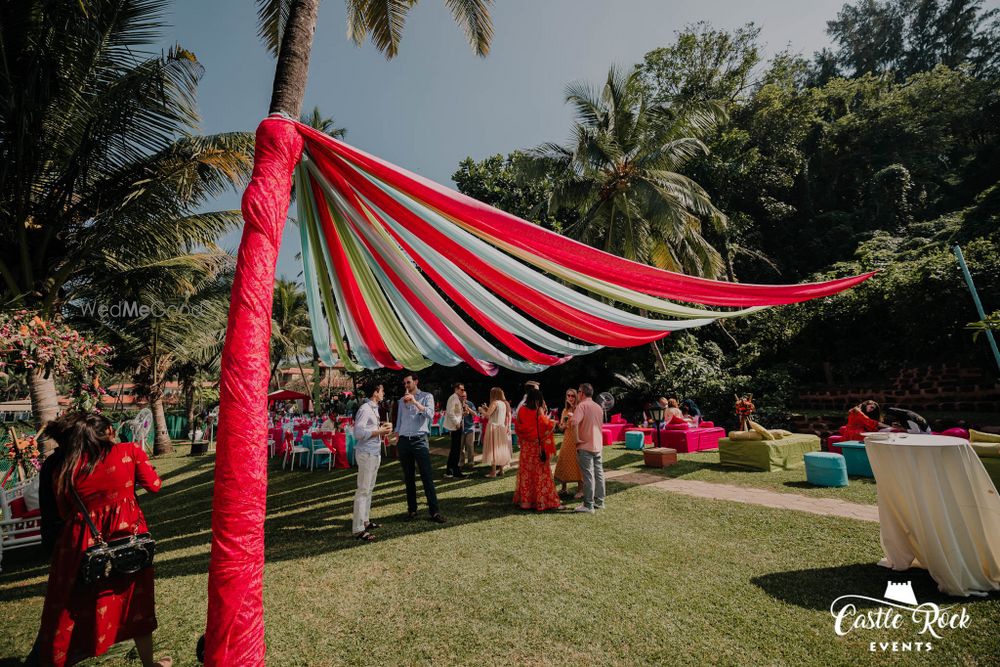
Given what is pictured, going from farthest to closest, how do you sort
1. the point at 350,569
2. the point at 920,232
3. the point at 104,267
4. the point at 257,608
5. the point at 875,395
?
the point at 920,232, the point at 875,395, the point at 104,267, the point at 350,569, the point at 257,608

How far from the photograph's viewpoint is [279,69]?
2.63 meters

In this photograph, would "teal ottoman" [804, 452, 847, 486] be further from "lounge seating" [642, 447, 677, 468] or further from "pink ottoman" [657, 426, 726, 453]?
"pink ottoman" [657, 426, 726, 453]

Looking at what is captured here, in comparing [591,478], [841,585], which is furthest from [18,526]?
[841,585]

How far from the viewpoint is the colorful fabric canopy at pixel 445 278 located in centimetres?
300

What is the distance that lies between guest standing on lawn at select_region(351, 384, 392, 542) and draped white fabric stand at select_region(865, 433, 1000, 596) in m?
4.57

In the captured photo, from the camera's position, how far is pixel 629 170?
12.6 m

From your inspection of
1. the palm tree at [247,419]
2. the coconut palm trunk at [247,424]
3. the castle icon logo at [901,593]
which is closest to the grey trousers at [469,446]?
the castle icon logo at [901,593]

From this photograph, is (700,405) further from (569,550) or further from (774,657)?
(774,657)

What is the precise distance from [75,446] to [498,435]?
601cm

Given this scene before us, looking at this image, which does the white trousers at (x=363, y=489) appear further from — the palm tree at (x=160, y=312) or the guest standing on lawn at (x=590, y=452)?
the palm tree at (x=160, y=312)

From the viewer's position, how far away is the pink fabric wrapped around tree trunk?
6.00 feet

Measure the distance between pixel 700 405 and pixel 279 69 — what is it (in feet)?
44.6

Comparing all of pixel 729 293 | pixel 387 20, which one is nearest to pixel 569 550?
pixel 729 293

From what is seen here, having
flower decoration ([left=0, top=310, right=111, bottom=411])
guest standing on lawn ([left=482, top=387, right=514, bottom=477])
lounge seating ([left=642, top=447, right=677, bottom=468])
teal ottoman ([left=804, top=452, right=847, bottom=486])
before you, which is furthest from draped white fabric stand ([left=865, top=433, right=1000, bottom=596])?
flower decoration ([left=0, top=310, right=111, bottom=411])
